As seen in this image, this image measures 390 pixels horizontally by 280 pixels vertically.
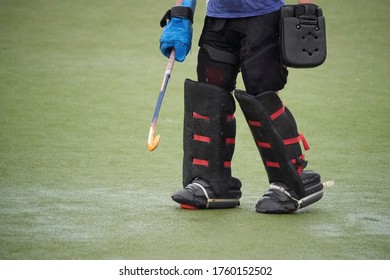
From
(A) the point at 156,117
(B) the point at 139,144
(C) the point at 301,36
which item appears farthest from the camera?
(B) the point at 139,144

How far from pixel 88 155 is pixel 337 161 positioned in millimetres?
1485

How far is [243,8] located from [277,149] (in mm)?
677

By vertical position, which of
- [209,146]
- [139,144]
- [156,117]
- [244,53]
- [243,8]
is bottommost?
[139,144]

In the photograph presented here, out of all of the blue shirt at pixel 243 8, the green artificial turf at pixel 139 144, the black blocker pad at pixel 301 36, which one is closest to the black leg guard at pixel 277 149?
the green artificial turf at pixel 139 144

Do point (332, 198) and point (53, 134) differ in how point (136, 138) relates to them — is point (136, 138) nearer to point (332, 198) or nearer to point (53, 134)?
point (53, 134)

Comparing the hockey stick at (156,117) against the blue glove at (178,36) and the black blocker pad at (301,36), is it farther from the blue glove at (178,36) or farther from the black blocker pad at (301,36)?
the black blocker pad at (301,36)

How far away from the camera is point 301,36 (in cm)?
432

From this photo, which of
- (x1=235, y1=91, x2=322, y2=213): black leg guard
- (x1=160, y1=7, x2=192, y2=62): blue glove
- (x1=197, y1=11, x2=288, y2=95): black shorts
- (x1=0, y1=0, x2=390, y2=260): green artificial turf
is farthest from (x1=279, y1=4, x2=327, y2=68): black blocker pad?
(x1=0, y1=0, x2=390, y2=260): green artificial turf

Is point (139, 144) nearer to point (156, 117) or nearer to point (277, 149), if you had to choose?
point (156, 117)

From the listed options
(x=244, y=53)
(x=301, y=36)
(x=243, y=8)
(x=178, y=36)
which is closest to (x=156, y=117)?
(x=178, y=36)

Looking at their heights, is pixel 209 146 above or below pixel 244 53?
below

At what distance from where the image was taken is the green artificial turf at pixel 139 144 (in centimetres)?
385

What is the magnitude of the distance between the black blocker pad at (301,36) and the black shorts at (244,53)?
3.5 inches

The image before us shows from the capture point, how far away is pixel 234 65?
4.49m
